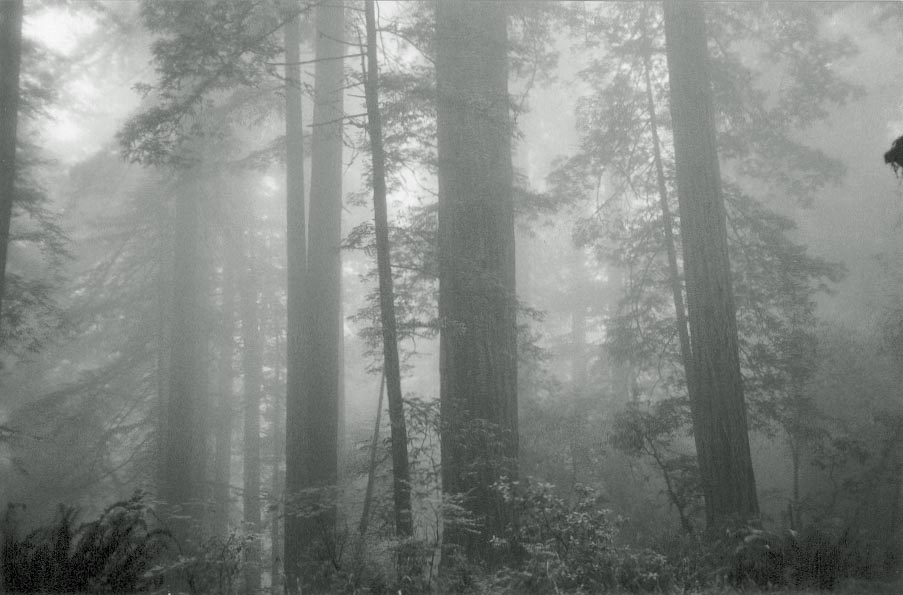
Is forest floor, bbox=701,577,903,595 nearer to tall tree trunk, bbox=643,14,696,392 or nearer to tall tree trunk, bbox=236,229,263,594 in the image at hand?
tall tree trunk, bbox=643,14,696,392

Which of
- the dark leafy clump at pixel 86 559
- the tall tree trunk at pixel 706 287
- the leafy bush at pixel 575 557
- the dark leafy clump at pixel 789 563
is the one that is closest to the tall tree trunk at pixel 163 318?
the dark leafy clump at pixel 86 559

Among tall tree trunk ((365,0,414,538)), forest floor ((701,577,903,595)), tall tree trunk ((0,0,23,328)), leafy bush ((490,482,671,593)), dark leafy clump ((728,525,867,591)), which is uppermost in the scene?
tall tree trunk ((0,0,23,328))

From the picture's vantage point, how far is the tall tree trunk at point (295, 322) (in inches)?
338

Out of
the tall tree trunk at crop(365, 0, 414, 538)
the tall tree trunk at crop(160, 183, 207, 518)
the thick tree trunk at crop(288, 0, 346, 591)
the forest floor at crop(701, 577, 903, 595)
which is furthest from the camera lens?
the tall tree trunk at crop(160, 183, 207, 518)

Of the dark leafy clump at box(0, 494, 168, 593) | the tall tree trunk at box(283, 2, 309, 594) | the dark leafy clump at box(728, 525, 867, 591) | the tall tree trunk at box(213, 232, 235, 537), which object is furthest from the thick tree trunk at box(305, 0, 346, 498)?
the tall tree trunk at box(213, 232, 235, 537)

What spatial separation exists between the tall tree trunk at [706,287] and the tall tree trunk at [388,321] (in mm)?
3716

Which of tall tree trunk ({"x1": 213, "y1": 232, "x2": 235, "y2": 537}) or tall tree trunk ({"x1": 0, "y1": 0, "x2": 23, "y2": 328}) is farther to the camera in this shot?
tall tree trunk ({"x1": 213, "y1": 232, "x2": 235, "y2": 537})

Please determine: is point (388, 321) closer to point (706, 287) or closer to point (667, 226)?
point (706, 287)

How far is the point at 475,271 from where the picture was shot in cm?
716

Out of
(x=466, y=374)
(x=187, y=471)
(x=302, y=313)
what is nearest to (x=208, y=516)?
(x=187, y=471)

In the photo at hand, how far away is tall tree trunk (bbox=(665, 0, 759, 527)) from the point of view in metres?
7.27

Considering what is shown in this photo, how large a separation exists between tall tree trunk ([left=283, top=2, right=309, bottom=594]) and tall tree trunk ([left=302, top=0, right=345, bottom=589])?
104 mm

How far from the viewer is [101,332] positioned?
17875 mm

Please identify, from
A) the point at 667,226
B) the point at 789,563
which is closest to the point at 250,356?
the point at 667,226
